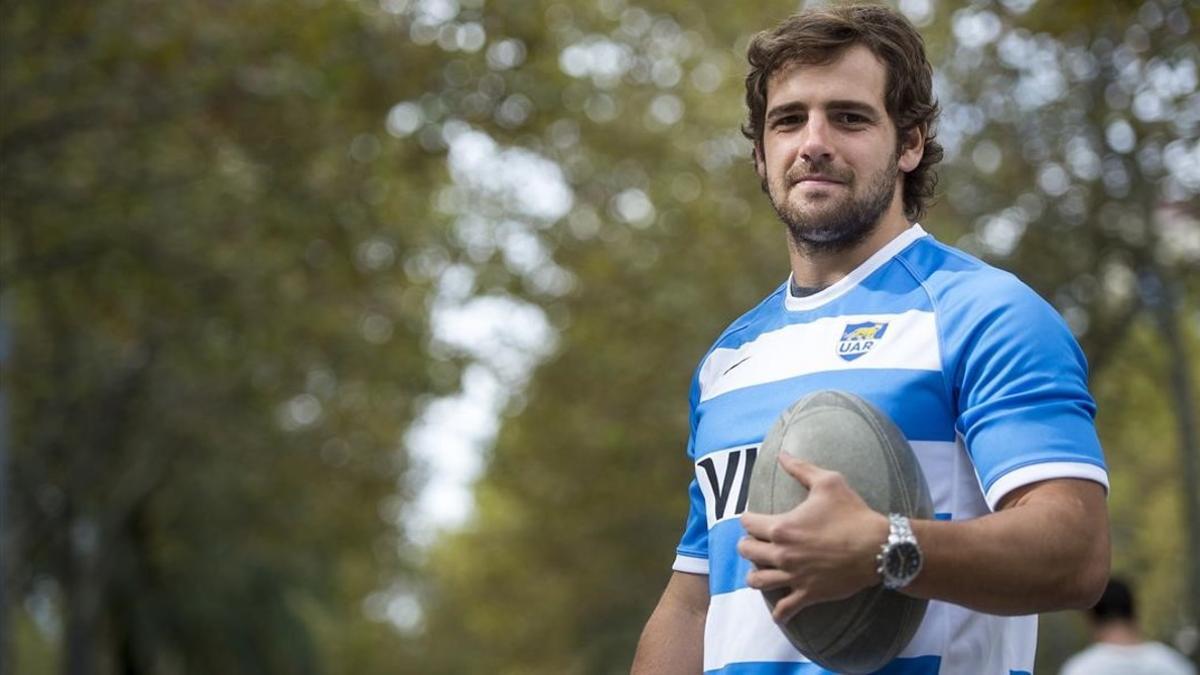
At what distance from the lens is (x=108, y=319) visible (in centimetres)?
2441

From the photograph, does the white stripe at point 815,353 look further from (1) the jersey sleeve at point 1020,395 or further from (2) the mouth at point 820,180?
(2) the mouth at point 820,180

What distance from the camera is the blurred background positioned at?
1588 centimetres

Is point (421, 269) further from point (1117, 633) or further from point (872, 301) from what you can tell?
point (872, 301)

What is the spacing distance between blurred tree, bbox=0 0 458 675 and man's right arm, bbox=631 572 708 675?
12.4 metres

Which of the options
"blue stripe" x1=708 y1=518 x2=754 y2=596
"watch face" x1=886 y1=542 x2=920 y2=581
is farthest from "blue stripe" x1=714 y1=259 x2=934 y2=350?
"watch face" x1=886 y1=542 x2=920 y2=581

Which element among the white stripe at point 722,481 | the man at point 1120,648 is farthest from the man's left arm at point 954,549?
the man at point 1120,648

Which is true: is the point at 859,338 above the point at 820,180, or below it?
below

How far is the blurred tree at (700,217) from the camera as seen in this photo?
14883mm

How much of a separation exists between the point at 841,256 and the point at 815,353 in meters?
0.23

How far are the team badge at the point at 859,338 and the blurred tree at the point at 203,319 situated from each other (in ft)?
42.1

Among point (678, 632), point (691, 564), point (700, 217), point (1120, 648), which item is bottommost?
point (678, 632)

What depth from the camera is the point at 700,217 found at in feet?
72.7

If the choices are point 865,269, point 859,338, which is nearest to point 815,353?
point 859,338

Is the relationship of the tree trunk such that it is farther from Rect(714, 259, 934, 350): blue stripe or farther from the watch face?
the watch face
